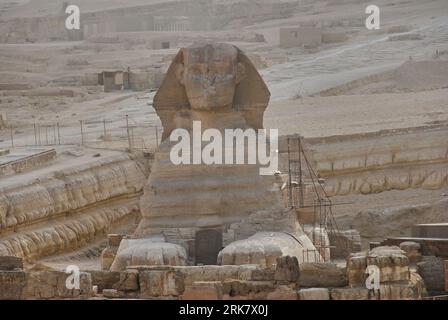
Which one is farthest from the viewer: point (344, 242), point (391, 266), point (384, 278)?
point (344, 242)

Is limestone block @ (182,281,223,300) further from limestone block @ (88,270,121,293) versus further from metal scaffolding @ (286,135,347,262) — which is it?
metal scaffolding @ (286,135,347,262)

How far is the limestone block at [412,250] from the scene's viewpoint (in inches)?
1027

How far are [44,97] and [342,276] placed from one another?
34.7 meters

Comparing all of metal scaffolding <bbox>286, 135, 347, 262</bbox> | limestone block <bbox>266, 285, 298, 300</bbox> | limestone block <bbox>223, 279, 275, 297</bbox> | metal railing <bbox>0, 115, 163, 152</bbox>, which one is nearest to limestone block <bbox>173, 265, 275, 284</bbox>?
limestone block <bbox>223, 279, 275, 297</bbox>

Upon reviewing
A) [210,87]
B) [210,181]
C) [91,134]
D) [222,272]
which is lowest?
[222,272]

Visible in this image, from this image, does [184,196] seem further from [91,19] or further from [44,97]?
[91,19]

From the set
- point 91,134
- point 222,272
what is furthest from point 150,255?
point 91,134

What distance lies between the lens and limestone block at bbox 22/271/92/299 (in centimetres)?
2192

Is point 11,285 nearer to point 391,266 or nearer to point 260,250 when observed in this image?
point 391,266

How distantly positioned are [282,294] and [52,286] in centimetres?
235

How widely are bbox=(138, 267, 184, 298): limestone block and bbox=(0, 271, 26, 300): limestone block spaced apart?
4.23ft

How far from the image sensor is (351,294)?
Answer: 71.9ft
